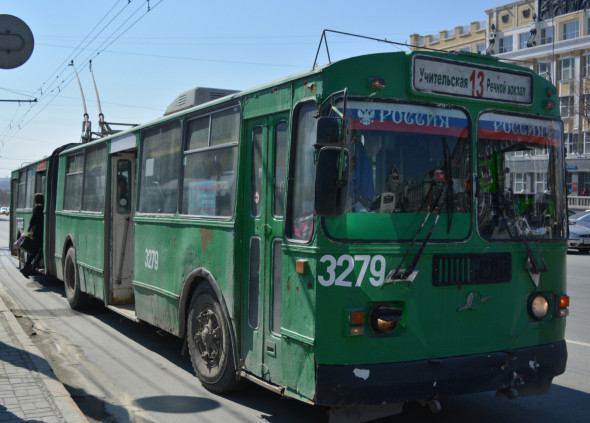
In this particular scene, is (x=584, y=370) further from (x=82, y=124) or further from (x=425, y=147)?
(x=82, y=124)

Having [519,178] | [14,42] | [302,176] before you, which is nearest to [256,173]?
[302,176]

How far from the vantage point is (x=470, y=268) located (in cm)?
500

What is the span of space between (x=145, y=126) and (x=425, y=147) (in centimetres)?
453

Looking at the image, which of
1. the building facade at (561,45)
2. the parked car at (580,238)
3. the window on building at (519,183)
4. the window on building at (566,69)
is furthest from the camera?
the window on building at (566,69)

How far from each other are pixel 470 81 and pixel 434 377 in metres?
2.25

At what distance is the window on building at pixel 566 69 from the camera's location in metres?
51.3

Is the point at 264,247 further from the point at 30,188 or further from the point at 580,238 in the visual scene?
the point at 580,238

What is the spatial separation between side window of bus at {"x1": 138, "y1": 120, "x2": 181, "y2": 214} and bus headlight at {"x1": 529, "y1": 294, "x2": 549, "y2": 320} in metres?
3.83

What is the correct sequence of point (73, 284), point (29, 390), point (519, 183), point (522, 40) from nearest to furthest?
point (519, 183)
point (29, 390)
point (73, 284)
point (522, 40)

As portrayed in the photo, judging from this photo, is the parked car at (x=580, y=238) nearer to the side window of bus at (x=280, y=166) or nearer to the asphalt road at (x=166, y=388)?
the asphalt road at (x=166, y=388)

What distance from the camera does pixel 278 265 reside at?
5223mm

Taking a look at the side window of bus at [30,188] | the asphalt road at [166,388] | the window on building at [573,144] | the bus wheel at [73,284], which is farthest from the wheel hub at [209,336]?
the window on building at [573,144]

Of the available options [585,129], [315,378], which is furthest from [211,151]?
[585,129]

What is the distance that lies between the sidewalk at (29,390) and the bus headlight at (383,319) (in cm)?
241
